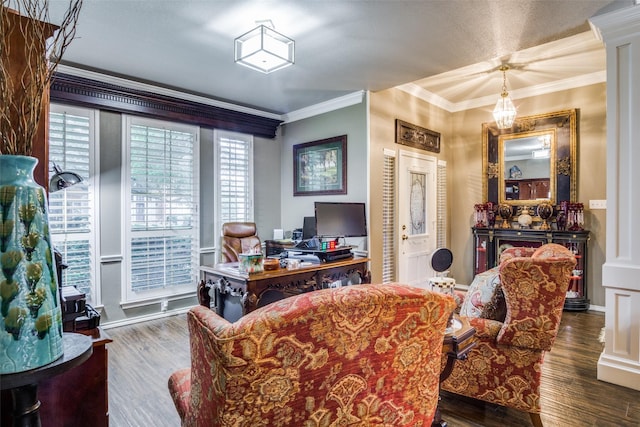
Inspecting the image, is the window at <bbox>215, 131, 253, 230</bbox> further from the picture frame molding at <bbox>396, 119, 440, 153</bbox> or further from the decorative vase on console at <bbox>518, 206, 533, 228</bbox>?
the decorative vase on console at <bbox>518, 206, 533, 228</bbox>

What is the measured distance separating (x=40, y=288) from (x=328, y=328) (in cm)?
79

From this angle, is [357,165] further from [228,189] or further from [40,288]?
[40,288]

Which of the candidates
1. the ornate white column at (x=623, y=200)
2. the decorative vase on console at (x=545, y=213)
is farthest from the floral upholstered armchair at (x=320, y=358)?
the decorative vase on console at (x=545, y=213)

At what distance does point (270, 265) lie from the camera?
9.95 feet

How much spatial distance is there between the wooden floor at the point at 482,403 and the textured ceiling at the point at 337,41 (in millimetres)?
2620

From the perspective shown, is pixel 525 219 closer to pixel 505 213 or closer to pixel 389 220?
pixel 505 213

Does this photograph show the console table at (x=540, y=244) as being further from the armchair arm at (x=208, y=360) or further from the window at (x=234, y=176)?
the armchair arm at (x=208, y=360)

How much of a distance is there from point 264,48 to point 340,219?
188 centimetres

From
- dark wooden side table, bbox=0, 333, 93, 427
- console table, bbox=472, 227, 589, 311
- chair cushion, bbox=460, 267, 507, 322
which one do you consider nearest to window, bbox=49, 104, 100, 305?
dark wooden side table, bbox=0, 333, 93, 427

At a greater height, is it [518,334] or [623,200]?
[623,200]

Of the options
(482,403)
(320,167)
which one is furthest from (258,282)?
(320,167)

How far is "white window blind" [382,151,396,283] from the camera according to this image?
450 centimetres

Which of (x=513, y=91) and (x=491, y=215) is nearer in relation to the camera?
(x=513, y=91)

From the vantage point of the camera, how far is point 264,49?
2.62 metres
